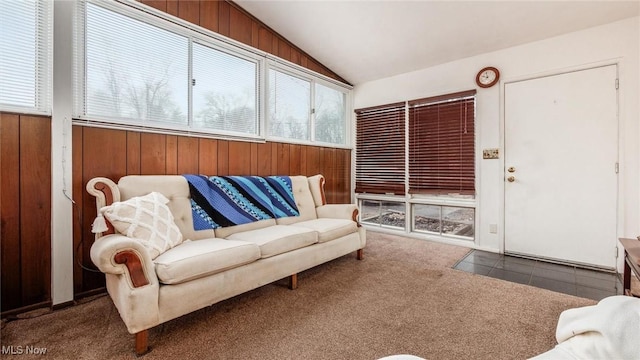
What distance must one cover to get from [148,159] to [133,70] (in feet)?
2.50

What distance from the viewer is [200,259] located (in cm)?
167

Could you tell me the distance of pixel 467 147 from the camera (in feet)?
11.5

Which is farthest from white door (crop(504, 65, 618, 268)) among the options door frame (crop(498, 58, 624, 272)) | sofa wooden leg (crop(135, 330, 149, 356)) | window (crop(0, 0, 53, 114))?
window (crop(0, 0, 53, 114))

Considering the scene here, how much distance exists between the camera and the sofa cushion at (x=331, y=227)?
2535 millimetres

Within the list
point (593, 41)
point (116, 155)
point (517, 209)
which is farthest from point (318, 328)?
point (593, 41)

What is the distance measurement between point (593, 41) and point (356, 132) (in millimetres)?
2888

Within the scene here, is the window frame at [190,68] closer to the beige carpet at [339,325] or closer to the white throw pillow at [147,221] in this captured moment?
the white throw pillow at [147,221]

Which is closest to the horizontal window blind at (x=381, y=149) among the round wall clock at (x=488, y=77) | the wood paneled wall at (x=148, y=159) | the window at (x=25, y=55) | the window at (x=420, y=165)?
the window at (x=420, y=165)

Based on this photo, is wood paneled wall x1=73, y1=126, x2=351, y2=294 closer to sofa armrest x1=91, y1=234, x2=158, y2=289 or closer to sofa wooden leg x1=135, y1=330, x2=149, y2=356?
sofa armrest x1=91, y1=234, x2=158, y2=289

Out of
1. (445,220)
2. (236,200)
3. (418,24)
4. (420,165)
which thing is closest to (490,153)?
(420,165)

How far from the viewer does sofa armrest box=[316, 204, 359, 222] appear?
3.01 metres

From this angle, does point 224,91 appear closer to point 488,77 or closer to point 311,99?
point 311,99

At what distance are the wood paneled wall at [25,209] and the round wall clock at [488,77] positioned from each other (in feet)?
13.8

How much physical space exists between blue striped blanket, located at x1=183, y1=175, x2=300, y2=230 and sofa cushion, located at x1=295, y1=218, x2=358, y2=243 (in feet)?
1.14
